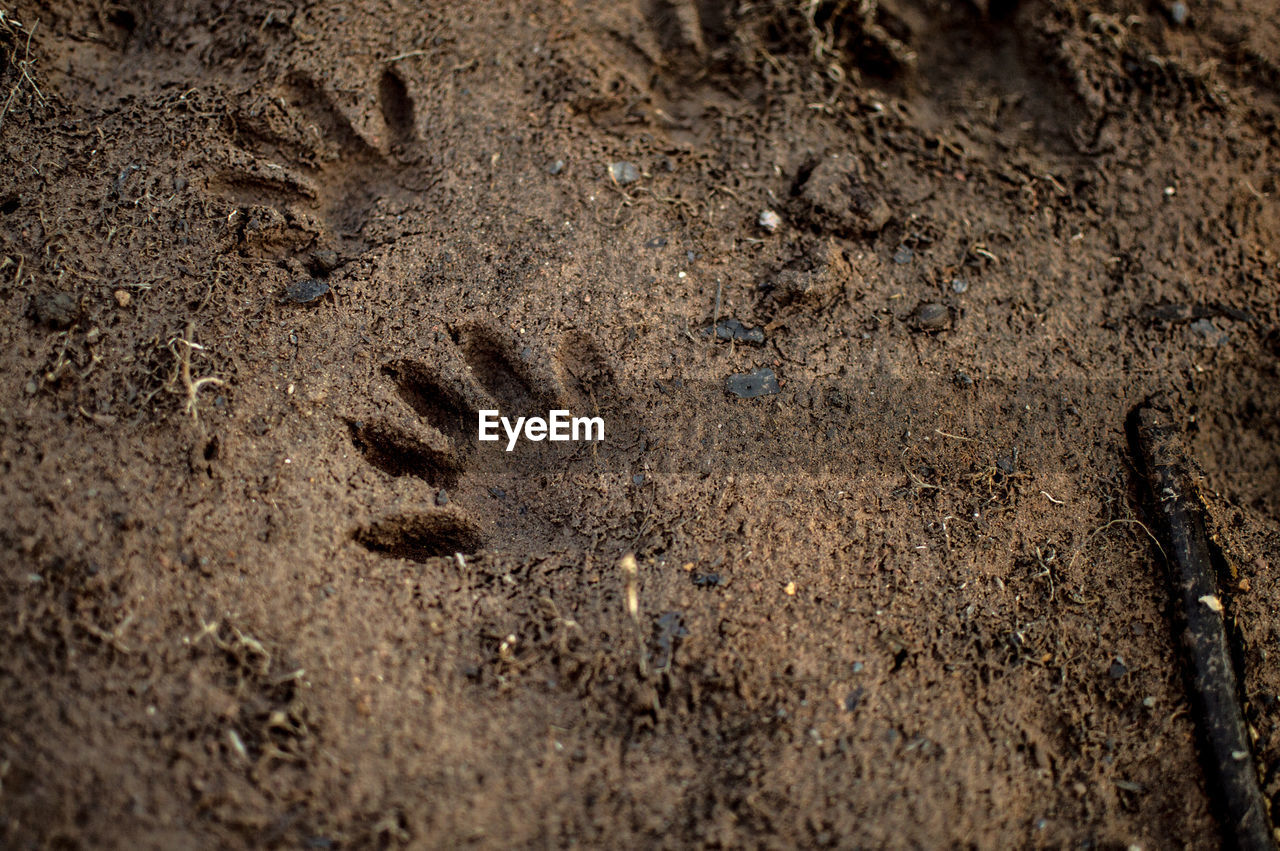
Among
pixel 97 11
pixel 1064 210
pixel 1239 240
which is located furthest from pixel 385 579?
pixel 1239 240

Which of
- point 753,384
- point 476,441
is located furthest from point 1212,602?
point 476,441

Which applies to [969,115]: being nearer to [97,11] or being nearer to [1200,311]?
[1200,311]

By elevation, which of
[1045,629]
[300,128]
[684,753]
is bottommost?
[684,753]

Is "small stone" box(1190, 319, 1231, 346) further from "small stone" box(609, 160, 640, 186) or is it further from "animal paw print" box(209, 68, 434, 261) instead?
"animal paw print" box(209, 68, 434, 261)

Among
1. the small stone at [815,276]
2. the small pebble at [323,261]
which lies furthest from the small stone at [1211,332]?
the small pebble at [323,261]

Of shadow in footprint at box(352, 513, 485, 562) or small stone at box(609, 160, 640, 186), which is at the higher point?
small stone at box(609, 160, 640, 186)

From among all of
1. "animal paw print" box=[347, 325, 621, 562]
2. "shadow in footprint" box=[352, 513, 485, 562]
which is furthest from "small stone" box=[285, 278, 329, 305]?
"shadow in footprint" box=[352, 513, 485, 562]

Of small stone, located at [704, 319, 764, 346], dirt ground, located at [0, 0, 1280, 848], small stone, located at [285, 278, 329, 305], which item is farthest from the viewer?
small stone, located at [704, 319, 764, 346]
